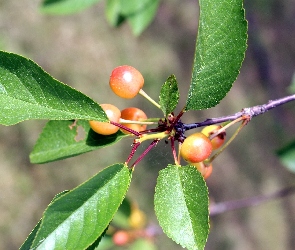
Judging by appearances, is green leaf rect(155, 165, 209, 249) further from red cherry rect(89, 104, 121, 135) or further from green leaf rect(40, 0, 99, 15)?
green leaf rect(40, 0, 99, 15)

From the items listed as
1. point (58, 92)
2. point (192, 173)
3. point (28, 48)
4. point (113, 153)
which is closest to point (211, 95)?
point (192, 173)

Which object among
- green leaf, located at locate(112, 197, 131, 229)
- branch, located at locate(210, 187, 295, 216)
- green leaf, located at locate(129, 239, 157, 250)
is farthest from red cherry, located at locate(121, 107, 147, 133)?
green leaf, located at locate(129, 239, 157, 250)

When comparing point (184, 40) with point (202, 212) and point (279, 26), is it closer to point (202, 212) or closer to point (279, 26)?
point (279, 26)

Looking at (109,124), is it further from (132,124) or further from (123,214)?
(123,214)

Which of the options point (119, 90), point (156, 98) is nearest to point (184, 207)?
point (119, 90)

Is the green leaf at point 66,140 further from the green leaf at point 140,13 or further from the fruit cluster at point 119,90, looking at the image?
the green leaf at point 140,13
